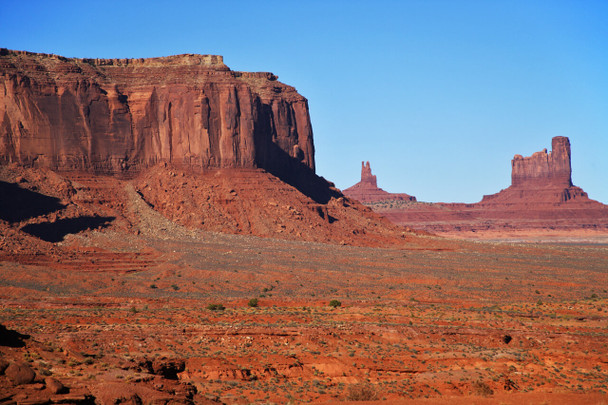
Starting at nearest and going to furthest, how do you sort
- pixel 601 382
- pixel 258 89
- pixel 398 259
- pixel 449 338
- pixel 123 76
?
pixel 601 382 → pixel 449 338 → pixel 398 259 → pixel 123 76 → pixel 258 89

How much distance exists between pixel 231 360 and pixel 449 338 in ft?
32.4

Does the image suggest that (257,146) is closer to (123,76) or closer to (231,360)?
(123,76)

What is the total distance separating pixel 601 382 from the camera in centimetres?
2523

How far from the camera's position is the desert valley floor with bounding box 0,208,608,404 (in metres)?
22.6

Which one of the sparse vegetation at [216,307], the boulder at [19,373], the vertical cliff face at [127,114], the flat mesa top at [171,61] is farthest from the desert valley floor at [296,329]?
the flat mesa top at [171,61]

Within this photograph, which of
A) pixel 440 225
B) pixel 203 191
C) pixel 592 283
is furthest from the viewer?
pixel 440 225

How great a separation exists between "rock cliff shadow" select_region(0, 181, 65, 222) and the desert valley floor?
6545mm

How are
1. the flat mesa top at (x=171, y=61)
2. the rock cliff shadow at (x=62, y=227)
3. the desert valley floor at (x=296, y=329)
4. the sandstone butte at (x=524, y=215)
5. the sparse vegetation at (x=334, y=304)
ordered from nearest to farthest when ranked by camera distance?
the desert valley floor at (x=296, y=329) < the sparse vegetation at (x=334, y=304) < the rock cliff shadow at (x=62, y=227) < the flat mesa top at (x=171, y=61) < the sandstone butte at (x=524, y=215)

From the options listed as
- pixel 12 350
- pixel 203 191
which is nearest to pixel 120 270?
pixel 203 191

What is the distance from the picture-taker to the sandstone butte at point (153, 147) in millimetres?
81875

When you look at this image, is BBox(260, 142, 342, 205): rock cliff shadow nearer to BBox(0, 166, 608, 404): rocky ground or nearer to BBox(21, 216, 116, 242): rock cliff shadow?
BBox(0, 166, 608, 404): rocky ground

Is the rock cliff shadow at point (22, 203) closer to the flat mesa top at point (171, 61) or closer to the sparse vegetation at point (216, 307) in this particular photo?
the flat mesa top at point (171, 61)

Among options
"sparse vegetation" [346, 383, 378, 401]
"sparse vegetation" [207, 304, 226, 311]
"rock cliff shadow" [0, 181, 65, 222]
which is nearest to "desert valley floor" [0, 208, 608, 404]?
"sparse vegetation" [346, 383, 378, 401]

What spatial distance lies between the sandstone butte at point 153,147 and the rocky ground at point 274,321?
460 centimetres
